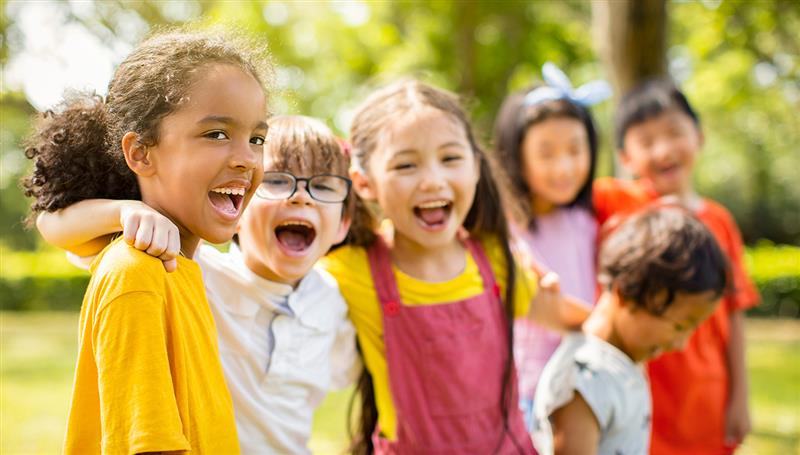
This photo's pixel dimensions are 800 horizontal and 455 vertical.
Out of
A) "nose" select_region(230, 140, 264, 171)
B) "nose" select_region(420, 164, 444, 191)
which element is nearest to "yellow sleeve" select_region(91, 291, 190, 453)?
"nose" select_region(230, 140, 264, 171)

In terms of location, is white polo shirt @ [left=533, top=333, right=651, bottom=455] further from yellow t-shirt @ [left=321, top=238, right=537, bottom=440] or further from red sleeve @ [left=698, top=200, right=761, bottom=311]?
red sleeve @ [left=698, top=200, right=761, bottom=311]

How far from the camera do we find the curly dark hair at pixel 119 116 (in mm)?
1655

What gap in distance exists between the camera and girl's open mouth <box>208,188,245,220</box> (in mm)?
1707

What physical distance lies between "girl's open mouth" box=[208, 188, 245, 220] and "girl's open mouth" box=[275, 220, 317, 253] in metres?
0.50

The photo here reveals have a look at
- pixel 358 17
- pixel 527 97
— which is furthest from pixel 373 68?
pixel 527 97

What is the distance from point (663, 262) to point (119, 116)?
1859 mm

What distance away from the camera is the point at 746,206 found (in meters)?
28.5

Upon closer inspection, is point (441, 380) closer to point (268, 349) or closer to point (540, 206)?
point (268, 349)

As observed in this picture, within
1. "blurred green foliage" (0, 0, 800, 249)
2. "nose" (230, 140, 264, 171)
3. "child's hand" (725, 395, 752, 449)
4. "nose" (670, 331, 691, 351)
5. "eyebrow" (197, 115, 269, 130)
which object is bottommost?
"child's hand" (725, 395, 752, 449)

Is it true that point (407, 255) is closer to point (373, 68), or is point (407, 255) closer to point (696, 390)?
point (696, 390)

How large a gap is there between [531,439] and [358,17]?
566 inches

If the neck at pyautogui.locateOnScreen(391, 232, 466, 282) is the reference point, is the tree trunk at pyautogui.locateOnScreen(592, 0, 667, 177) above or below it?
above

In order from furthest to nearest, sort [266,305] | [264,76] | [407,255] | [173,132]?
[407,255], [266,305], [264,76], [173,132]

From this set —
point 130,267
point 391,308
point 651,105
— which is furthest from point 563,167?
point 130,267
